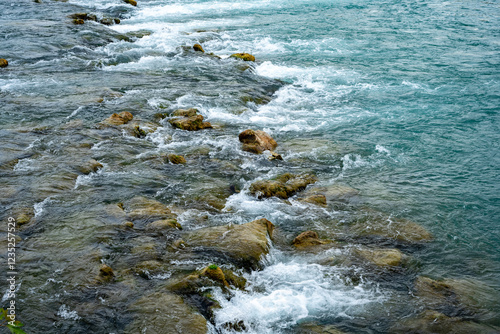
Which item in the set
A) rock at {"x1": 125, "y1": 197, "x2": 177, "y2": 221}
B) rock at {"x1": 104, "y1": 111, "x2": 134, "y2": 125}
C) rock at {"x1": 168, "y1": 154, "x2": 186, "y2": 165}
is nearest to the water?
rock at {"x1": 168, "y1": 154, "x2": 186, "y2": 165}

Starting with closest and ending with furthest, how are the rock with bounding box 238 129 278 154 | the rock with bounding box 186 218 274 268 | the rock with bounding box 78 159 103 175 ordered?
the rock with bounding box 186 218 274 268
the rock with bounding box 78 159 103 175
the rock with bounding box 238 129 278 154

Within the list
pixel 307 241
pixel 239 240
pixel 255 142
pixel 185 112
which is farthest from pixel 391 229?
pixel 185 112

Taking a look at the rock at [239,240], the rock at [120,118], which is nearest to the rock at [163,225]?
the rock at [239,240]

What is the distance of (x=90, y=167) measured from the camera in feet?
35.5

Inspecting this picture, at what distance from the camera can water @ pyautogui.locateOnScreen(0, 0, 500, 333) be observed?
695 cm

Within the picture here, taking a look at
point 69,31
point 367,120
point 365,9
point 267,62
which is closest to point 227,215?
point 367,120

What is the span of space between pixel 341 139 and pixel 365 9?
22.7m

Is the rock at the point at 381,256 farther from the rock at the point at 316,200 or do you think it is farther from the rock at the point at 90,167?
the rock at the point at 90,167

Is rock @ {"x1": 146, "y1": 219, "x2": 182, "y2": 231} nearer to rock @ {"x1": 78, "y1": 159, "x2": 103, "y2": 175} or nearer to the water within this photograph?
the water

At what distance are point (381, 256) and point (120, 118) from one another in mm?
9759

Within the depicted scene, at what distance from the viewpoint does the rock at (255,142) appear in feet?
41.1

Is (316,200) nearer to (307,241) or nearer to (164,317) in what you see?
(307,241)

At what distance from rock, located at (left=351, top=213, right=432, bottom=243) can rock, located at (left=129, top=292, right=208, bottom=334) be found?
A: 4.31 metres

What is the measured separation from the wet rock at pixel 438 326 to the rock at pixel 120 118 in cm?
1062
